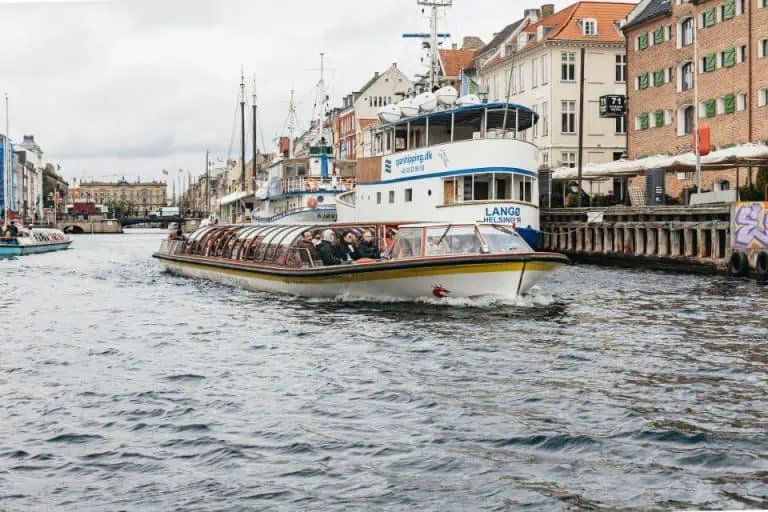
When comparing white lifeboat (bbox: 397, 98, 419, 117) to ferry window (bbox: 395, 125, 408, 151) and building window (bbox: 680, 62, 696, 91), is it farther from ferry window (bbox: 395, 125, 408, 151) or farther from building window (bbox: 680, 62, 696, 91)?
building window (bbox: 680, 62, 696, 91)

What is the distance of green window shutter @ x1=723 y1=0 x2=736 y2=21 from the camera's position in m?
49.2

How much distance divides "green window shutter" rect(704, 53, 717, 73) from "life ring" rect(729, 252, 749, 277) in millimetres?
22084

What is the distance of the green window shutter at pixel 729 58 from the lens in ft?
161

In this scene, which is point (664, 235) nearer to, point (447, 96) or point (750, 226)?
point (750, 226)

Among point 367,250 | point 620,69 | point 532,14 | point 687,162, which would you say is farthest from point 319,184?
point 532,14

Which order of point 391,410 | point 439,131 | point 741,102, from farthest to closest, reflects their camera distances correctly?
point 741,102 < point 439,131 < point 391,410

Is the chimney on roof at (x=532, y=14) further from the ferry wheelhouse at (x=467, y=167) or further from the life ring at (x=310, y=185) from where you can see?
the ferry wheelhouse at (x=467, y=167)

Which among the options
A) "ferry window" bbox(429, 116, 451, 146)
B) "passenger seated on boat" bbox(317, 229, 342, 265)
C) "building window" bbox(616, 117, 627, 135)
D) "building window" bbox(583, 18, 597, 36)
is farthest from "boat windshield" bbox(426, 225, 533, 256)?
"building window" bbox(583, 18, 597, 36)

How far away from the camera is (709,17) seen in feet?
170

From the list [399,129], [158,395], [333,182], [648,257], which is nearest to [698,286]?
[648,257]

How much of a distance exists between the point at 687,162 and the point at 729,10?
41.3 feet

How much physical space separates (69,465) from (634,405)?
18.9 feet

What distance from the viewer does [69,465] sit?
9.55m

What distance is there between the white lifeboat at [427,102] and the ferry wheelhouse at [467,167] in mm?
764
